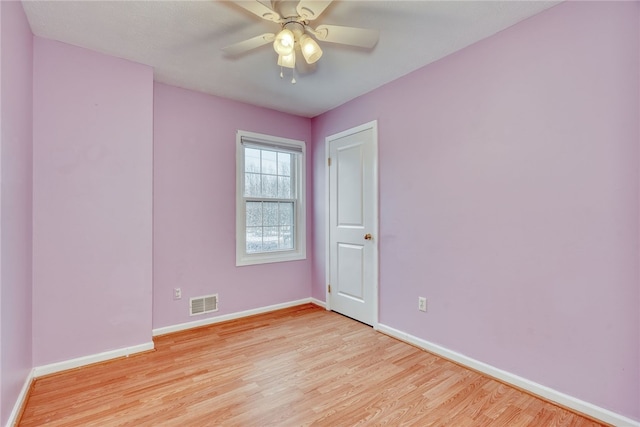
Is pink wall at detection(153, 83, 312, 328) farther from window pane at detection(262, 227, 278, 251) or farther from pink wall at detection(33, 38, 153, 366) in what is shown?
pink wall at detection(33, 38, 153, 366)

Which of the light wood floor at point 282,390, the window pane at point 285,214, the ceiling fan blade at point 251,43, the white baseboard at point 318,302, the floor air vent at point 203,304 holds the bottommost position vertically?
the light wood floor at point 282,390

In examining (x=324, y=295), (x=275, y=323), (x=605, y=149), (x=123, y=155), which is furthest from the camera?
(x=324, y=295)

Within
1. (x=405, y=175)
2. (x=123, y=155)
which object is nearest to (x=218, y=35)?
(x=123, y=155)

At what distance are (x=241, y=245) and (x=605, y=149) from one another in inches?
122

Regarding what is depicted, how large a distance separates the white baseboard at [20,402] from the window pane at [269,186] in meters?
2.44

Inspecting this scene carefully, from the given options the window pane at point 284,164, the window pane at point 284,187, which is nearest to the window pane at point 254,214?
A: the window pane at point 284,187

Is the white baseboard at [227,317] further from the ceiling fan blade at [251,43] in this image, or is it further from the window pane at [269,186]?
the ceiling fan blade at [251,43]

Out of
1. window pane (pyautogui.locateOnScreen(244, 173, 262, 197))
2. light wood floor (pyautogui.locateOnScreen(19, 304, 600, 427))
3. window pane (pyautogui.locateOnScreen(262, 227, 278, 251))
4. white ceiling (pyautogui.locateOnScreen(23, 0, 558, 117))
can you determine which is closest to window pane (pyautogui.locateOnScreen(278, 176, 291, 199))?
window pane (pyautogui.locateOnScreen(244, 173, 262, 197))

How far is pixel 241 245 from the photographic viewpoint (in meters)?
3.45

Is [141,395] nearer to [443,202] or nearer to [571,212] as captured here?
[443,202]

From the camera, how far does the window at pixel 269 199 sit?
3467mm

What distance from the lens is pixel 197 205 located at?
10.4 ft

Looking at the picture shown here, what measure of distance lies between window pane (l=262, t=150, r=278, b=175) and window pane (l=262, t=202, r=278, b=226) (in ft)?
1.28

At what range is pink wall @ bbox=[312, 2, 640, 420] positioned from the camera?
167cm
